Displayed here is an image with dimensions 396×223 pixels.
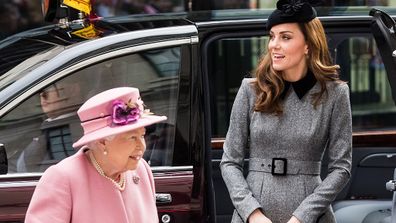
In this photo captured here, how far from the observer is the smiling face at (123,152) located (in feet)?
9.29

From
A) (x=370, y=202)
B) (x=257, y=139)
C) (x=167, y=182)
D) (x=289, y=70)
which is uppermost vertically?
(x=289, y=70)

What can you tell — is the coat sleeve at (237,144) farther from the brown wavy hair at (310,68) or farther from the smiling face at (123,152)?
the smiling face at (123,152)

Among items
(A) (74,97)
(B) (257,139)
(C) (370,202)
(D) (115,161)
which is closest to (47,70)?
(A) (74,97)

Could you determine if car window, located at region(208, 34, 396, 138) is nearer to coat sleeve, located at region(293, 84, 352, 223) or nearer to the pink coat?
coat sleeve, located at region(293, 84, 352, 223)

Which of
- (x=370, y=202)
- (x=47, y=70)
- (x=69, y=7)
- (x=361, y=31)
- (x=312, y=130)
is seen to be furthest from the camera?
(x=370, y=202)

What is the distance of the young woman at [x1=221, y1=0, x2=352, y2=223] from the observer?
362 centimetres

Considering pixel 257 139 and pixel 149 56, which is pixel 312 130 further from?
pixel 149 56

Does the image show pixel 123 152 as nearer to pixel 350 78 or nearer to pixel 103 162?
pixel 103 162

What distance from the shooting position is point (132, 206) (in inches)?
114

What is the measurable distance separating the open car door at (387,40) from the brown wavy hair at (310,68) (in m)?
0.24

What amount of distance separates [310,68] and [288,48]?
0.14m

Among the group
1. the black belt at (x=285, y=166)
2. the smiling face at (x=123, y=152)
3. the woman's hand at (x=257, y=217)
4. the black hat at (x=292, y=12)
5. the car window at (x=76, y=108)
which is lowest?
the woman's hand at (x=257, y=217)

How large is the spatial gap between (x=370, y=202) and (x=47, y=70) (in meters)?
2.21

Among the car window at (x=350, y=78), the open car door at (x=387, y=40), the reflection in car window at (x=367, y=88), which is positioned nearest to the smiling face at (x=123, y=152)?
the open car door at (x=387, y=40)
